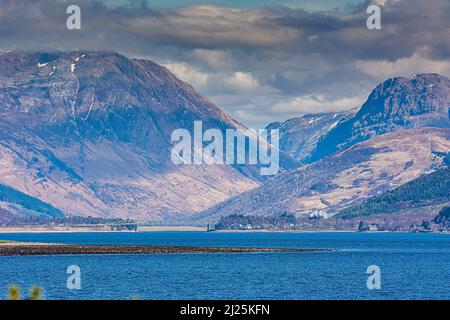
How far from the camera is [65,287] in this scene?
544 ft

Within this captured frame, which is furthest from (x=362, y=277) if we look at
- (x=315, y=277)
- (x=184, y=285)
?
(x=184, y=285)
